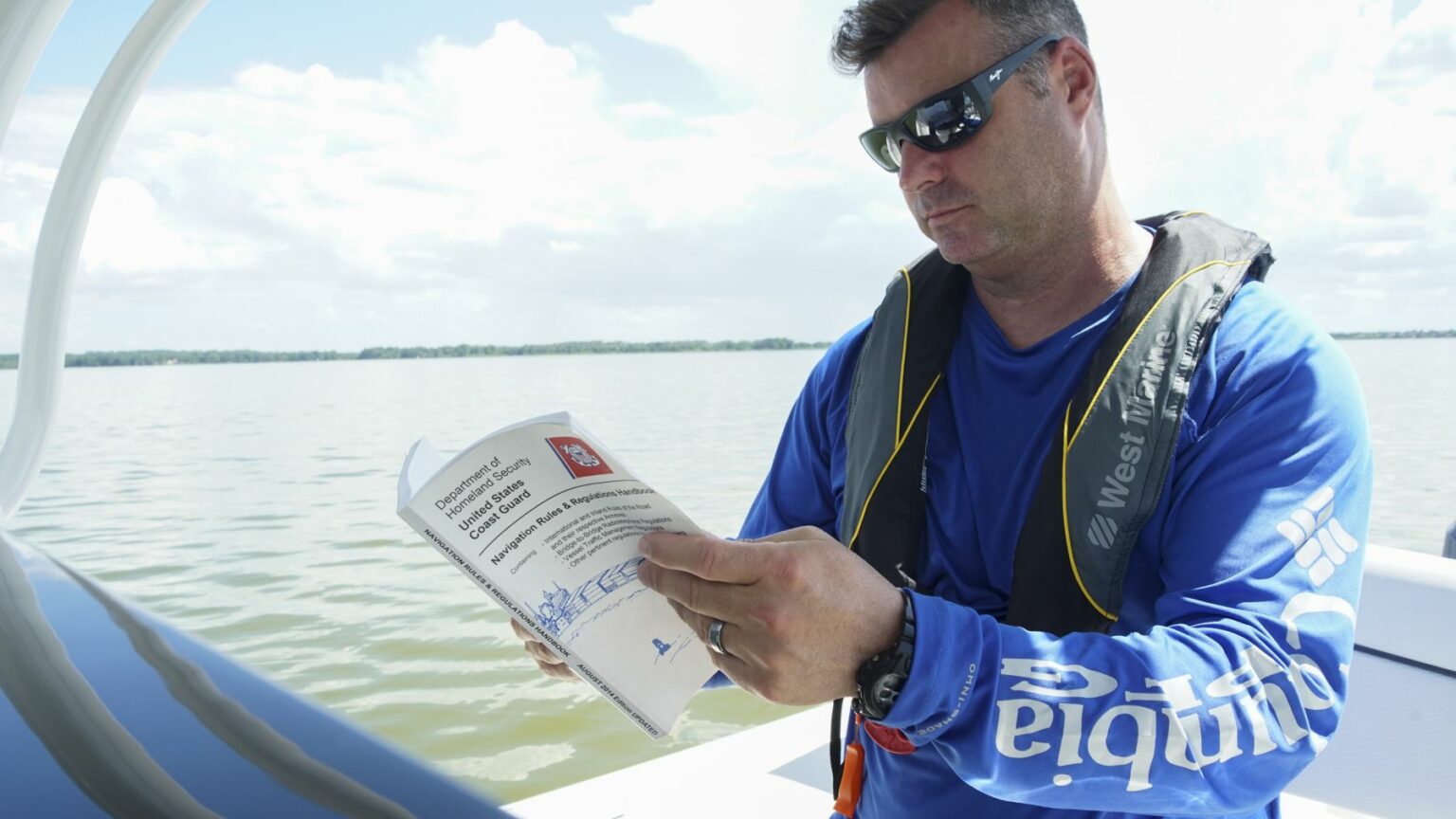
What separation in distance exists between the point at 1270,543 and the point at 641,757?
5.26 meters

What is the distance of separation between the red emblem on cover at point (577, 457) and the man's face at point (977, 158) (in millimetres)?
681

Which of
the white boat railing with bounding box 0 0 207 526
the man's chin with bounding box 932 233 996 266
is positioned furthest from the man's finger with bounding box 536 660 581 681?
the white boat railing with bounding box 0 0 207 526

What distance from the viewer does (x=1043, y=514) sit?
124 centimetres

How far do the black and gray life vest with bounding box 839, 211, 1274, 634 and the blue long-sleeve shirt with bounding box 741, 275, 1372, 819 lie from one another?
4 centimetres

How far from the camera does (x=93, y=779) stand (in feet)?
1.17

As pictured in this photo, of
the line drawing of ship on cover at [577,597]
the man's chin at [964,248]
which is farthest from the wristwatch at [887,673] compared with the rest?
the man's chin at [964,248]

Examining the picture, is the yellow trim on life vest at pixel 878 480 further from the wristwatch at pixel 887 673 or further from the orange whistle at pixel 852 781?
the wristwatch at pixel 887 673

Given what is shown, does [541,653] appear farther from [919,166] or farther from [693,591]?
[919,166]

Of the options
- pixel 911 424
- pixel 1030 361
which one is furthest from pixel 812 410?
pixel 1030 361

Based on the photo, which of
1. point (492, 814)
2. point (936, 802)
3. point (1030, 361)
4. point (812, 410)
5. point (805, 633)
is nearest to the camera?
point (492, 814)

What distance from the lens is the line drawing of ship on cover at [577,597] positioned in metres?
0.99

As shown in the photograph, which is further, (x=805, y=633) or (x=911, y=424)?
(x=911, y=424)

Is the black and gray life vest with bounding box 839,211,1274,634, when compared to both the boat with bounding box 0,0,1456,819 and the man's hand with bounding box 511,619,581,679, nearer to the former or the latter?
the man's hand with bounding box 511,619,581,679

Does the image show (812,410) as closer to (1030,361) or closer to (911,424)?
(911,424)
